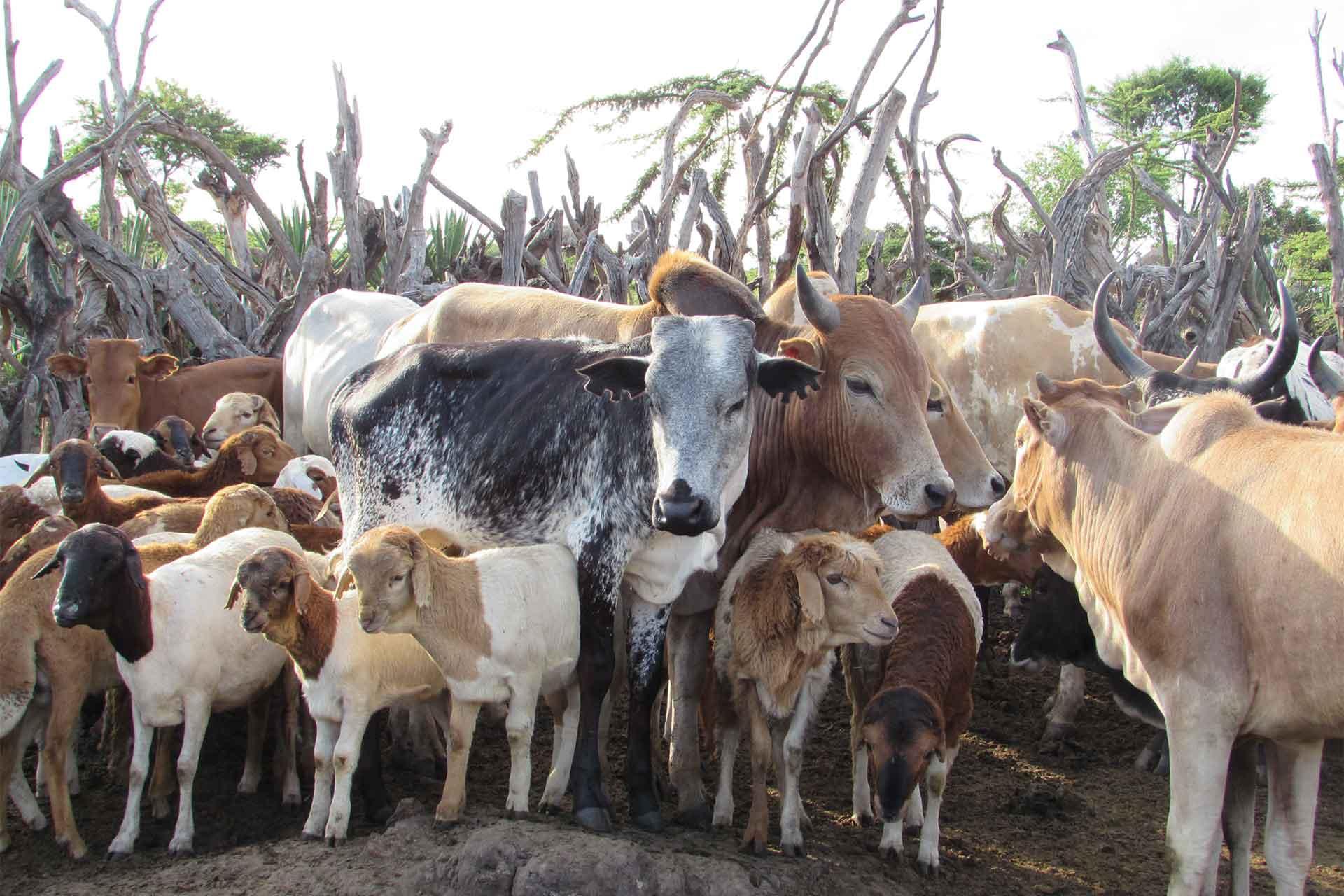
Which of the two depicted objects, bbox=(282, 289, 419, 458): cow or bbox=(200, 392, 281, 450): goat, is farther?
bbox=(200, 392, 281, 450): goat

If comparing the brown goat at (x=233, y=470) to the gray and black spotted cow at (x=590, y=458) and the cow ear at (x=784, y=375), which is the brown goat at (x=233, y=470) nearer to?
the gray and black spotted cow at (x=590, y=458)

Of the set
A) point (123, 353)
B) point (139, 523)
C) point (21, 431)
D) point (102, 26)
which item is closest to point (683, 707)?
point (139, 523)

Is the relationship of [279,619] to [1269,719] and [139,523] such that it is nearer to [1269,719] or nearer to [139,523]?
[139,523]

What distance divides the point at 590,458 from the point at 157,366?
→ 7160mm

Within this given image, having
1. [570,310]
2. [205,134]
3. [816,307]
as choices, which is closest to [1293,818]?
[816,307]

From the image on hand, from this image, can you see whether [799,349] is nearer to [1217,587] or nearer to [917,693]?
[917,693]

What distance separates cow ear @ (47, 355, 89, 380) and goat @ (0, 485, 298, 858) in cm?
583

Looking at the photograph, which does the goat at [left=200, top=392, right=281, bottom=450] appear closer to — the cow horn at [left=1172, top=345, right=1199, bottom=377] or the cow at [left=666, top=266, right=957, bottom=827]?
the cow at [left=666, top=266, right=957, bottom=827]

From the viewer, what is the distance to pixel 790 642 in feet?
18.8

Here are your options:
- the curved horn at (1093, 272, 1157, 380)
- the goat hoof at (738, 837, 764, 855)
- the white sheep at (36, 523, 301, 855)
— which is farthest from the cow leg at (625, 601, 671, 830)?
the curved horn at (1093, 272, 1157, 380)

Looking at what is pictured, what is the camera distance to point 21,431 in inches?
482

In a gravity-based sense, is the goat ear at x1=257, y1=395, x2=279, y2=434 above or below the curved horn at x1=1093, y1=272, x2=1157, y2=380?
below

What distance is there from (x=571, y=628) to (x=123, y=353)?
7443 millimetres

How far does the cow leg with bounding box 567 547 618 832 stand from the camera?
5430 mm
